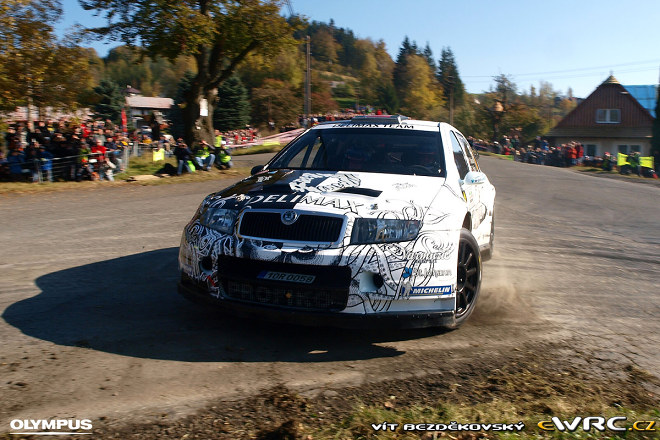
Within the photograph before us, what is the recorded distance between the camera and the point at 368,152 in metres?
5.81

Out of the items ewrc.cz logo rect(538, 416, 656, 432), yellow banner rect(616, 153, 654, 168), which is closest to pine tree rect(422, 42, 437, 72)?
yellow banner rect(616, 153, 654, 168)

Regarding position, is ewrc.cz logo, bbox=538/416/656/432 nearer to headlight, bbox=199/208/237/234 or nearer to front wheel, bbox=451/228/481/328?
front wheel, bbox=451/228/481/328

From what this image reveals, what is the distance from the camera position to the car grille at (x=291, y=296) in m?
4.23

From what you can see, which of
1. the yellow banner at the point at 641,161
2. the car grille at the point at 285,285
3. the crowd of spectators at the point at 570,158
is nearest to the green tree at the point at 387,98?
the crowd of spectators at the point at 570,158

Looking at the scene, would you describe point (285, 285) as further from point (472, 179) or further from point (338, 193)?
point (472, 179)

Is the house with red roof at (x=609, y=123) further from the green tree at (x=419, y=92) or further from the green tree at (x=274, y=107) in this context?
the green tree at (x=274, y=107)

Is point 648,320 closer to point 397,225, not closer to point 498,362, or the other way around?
point 498,362

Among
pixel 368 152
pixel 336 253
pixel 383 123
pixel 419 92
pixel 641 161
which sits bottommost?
pixel 336 253

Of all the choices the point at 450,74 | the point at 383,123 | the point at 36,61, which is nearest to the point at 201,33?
the point at 36,61

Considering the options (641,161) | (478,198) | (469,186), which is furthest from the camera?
(641,161)

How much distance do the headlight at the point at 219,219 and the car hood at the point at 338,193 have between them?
0.19 ft

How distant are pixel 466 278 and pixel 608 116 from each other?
6314cm

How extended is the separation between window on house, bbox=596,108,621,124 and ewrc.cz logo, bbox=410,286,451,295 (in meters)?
63.4

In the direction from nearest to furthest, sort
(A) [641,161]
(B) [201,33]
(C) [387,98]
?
(B) [201,33] < (A) [641,161] < (C) [387,98]
